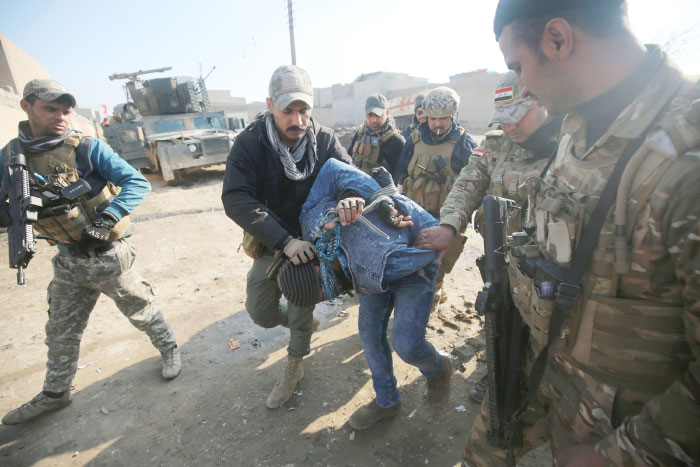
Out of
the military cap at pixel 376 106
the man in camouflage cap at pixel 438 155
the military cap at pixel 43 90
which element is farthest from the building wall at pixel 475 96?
the military cap at pixel 43 90

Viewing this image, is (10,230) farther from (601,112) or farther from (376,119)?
(376,119)

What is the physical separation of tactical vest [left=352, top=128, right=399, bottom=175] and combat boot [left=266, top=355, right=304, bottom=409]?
274cm

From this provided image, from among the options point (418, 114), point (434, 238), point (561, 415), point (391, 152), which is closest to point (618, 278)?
point (561, 415)

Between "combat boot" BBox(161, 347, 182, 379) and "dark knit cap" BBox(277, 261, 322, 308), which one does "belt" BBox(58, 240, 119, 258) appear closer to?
"combat boot" BBox(161, 347, 182, 379)

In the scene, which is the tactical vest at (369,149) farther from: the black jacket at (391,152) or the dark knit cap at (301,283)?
the dark knit cap at (301,283)

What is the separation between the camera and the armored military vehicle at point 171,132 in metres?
8.74

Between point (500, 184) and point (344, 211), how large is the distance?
38.9 inches

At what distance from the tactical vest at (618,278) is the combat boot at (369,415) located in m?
1.21

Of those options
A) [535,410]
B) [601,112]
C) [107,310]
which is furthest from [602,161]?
[107,310]

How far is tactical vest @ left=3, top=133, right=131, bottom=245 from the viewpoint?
2.20 meters

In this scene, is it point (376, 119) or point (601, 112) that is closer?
point (601, 112)

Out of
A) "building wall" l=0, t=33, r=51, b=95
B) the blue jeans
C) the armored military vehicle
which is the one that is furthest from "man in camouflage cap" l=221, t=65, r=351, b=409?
"building wall" l=0, t=33, r=51, b=95

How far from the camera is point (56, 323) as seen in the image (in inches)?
90.9

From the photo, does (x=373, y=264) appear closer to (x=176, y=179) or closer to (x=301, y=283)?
(x=301, y=283)
